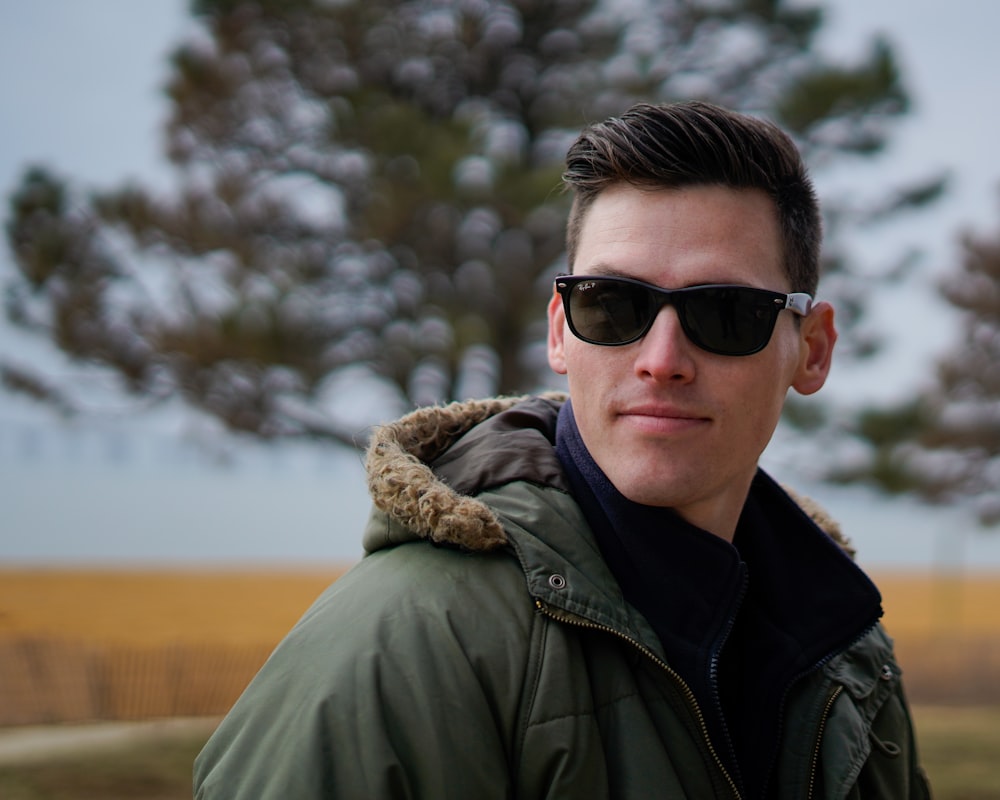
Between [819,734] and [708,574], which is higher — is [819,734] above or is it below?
below

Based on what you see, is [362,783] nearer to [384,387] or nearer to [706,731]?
[706,731]

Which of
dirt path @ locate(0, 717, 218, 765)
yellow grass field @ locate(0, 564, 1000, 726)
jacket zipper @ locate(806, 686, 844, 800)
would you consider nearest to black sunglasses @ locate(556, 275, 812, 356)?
jacket zipper @ locate(806, 686, 844, 800)

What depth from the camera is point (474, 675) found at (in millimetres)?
1312

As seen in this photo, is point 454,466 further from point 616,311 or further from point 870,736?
point 870,736

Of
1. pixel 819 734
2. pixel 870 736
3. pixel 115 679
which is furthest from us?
pixel 115 679

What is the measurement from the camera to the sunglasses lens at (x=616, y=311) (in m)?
1.58

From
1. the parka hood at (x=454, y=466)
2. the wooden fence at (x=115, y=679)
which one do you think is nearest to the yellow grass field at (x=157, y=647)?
the wooden fence at (x=115, y=679)

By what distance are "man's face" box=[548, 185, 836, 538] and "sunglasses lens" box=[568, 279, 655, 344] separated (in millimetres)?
16

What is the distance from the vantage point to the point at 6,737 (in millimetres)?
8547

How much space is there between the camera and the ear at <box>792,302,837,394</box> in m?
1.84

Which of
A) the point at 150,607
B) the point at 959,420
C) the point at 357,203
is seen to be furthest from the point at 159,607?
the point at 959,420

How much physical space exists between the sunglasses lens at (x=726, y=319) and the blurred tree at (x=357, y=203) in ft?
20.9

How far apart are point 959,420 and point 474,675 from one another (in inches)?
443

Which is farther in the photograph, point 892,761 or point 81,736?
point 81,736
